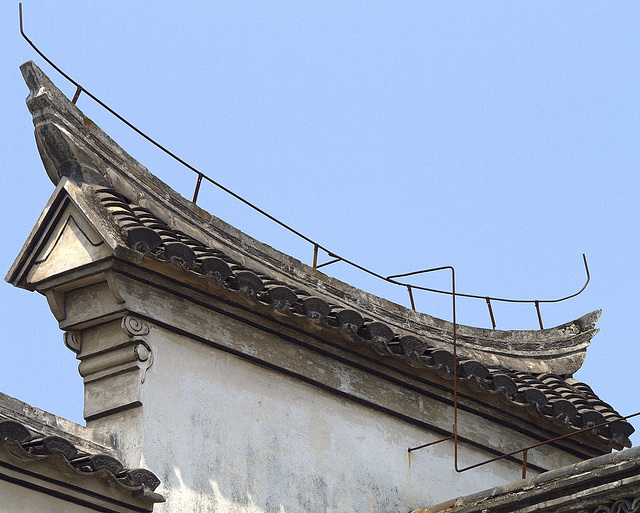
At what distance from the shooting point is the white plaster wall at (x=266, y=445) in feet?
30.2

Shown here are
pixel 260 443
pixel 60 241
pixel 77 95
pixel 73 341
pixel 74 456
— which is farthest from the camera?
pixel 77 95

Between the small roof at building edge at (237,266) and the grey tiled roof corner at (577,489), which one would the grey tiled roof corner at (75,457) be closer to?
the small roof at building edge at (237,266)

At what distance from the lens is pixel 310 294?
1076cm

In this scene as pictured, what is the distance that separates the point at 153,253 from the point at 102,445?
1583 mm

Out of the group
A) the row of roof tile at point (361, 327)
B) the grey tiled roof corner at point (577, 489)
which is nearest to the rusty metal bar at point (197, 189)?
the row of roof tile at point (361, 327)

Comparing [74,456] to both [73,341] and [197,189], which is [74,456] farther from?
[197,189]

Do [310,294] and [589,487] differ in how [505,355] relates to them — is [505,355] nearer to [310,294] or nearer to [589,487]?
[310,294]

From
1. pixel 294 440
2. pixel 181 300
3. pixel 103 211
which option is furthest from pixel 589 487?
pixel 103 211

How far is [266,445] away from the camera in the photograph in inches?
389

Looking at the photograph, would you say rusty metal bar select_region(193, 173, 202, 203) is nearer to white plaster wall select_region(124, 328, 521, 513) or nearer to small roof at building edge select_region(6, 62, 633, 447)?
small roof at building edge select_region(6, 62, 633, 447)

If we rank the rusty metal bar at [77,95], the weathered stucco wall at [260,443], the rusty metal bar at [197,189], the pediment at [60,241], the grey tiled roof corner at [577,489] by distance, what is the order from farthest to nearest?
the rusty metal bar at [197,189], the rusty metal bar at [77,95], the pediment at [60,241], the weathered stucco wall at [260,443], the grey tiled roof corner at [577,489]

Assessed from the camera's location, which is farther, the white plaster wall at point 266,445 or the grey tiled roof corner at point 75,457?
the white plaster wall at point 266,445

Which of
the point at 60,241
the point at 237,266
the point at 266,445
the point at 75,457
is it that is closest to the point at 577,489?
the point at 266,445

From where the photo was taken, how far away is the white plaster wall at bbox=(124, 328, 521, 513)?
9211mm
